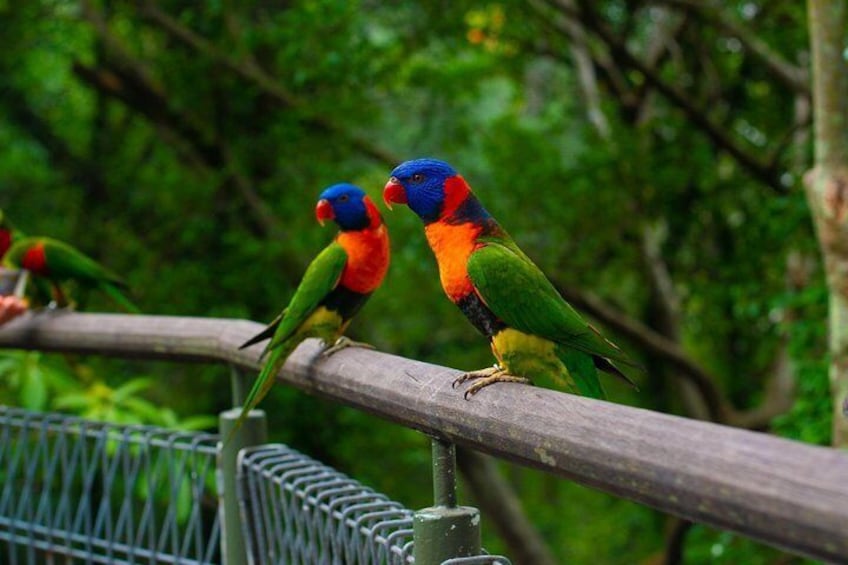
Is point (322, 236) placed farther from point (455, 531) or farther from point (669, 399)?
point (455, 531)

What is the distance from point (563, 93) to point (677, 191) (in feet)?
7.12

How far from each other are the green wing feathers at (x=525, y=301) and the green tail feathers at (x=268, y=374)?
0.40m

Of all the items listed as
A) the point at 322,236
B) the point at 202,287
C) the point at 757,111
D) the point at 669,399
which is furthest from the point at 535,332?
the point at 669,399

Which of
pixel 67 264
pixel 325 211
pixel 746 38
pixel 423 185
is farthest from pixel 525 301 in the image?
pixel 746 38

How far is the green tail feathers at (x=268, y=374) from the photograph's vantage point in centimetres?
187

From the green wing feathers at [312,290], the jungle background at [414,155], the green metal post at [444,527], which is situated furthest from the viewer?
the jungle background at [414,155]

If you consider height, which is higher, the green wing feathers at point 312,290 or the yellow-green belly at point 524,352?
the green wing feathers at point 312,290

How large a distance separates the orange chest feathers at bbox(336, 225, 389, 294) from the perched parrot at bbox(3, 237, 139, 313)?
1111 mm

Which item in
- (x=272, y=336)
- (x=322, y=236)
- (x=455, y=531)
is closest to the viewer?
(x=455, y=531)

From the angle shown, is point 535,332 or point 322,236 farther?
point 322,236

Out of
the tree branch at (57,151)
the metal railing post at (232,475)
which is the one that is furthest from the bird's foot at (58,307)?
the tree branch at (57,151)

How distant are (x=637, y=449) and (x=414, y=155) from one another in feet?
20.1

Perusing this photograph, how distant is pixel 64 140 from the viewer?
23.2ft

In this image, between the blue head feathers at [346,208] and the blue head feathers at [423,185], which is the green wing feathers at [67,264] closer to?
the blue head feathers at [346,208]
